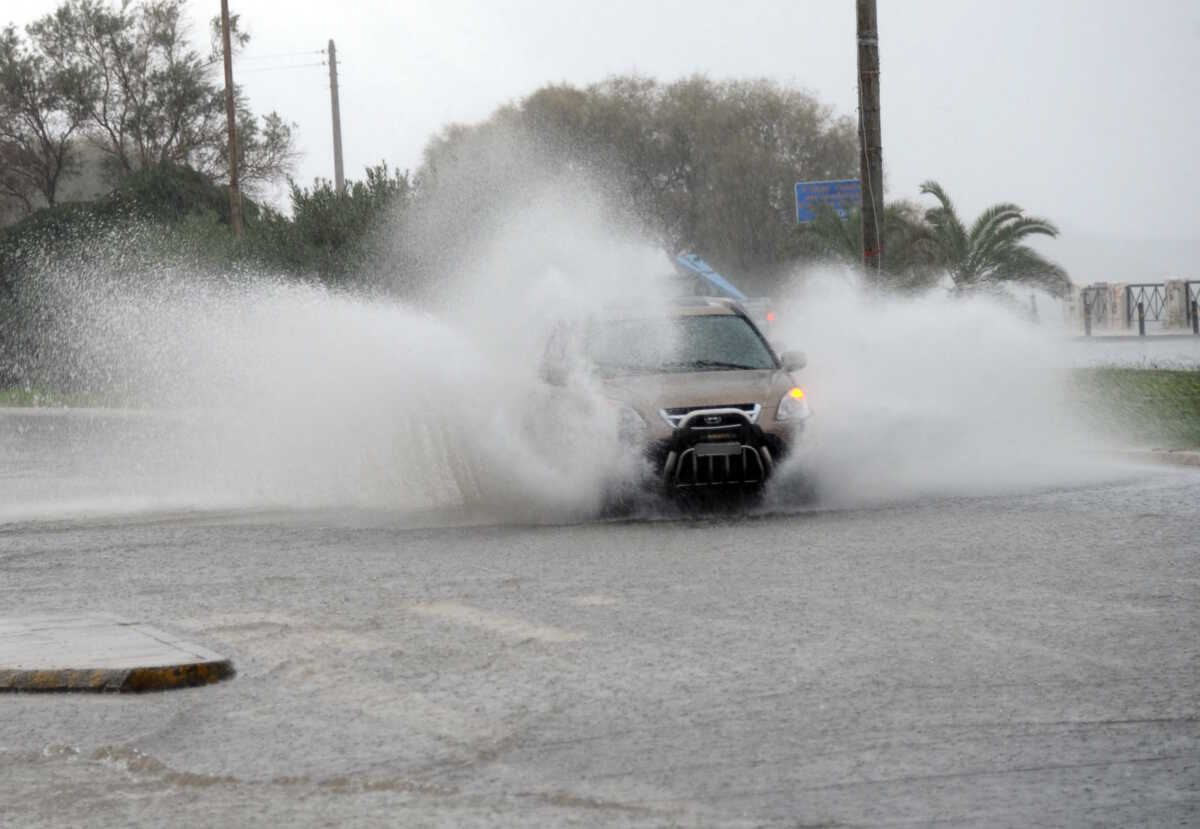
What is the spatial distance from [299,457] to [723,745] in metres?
12.3

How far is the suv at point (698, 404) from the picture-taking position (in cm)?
1302

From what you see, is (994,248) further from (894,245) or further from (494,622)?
(494,622)

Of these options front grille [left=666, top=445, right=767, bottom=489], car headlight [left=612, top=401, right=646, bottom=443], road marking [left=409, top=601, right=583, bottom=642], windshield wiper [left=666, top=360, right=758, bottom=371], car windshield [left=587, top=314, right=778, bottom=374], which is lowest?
road marking [left=409, top=601, right=583, bottom=642]

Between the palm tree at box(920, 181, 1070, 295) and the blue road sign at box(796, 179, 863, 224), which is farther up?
the blue road sign at box(796, 179, 863, 224)

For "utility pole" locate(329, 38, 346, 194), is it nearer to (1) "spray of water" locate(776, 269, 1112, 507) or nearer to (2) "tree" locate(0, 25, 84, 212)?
(2) "tree" locate(0, 25, 84, 212)

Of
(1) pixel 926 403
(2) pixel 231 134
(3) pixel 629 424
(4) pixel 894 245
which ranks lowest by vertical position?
(1) pixel 926 403

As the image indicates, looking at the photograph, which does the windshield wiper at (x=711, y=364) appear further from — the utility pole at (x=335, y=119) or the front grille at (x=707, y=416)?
the utility pole at (x=335, y=119)

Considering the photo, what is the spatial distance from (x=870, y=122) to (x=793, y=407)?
9321 mm

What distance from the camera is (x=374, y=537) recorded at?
1266 centimetres

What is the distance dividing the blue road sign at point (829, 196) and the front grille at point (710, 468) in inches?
1140

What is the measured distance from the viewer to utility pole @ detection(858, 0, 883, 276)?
21.8m

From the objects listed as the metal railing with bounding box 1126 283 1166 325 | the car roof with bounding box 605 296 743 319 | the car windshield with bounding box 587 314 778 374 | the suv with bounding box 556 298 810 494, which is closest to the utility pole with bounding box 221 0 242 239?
the metal railing with bounding box 1126 283 1166 325

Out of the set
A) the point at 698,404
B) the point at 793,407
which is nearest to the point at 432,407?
the point at 698,404

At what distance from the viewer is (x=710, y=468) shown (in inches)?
513
